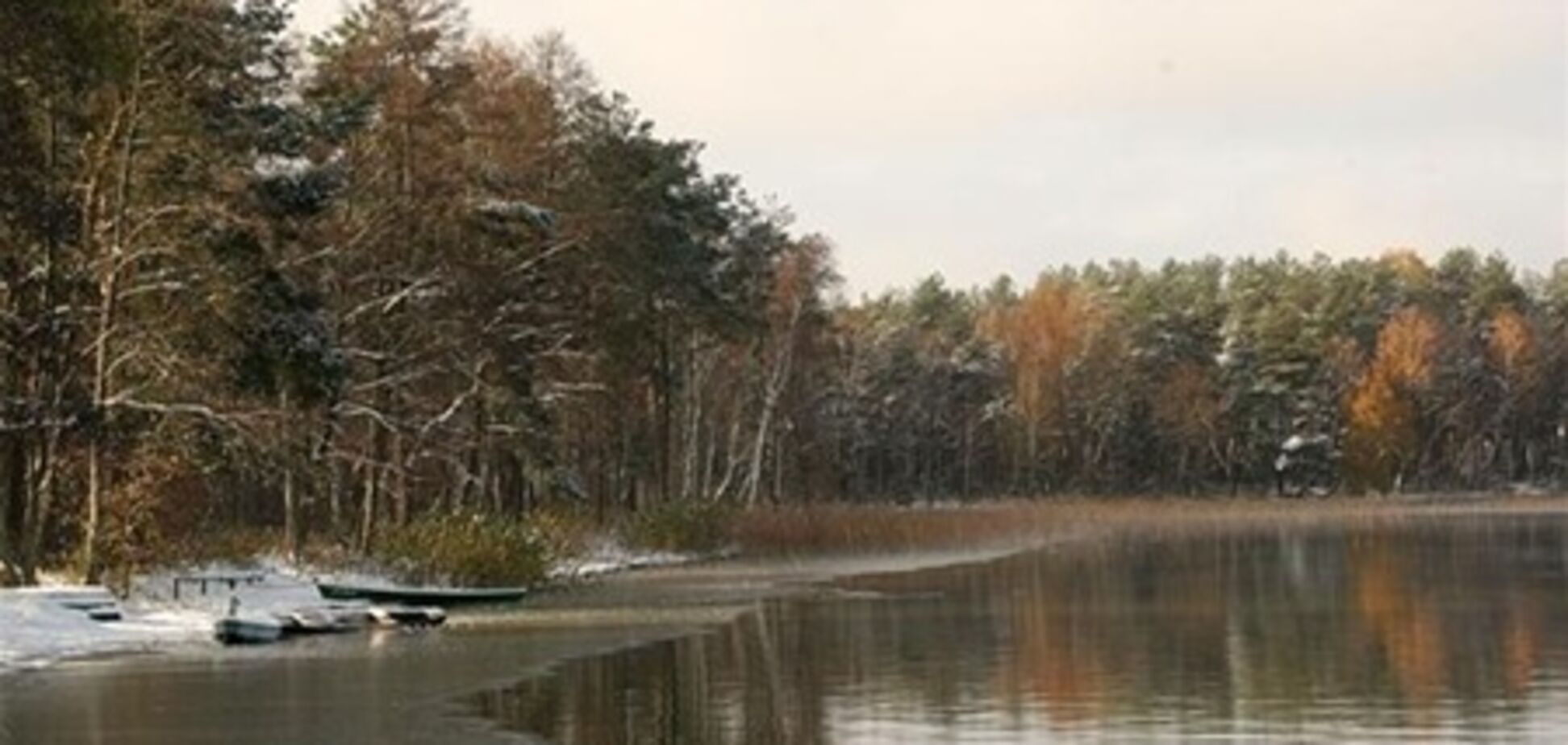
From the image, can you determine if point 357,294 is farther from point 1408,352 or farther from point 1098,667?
point 1408,352

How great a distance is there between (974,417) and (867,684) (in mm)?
118133

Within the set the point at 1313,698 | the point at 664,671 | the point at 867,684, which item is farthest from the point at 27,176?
the point at 1313,698

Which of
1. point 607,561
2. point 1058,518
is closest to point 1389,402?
point 1058,518

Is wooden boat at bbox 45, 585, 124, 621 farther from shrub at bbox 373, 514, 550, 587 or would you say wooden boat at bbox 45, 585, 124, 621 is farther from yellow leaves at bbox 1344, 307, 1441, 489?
yellow leaves at bbox 1344, 307, 1441, 489

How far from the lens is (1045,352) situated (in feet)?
484

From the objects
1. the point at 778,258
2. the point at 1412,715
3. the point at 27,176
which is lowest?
the point at 1412,715

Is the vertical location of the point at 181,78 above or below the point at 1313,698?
above

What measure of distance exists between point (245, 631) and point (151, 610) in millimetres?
3923

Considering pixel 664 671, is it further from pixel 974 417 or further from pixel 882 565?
pixel 974 417

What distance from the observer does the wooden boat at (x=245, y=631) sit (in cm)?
3569

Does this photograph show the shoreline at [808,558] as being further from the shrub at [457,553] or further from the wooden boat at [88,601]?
the shrub at [457,553]

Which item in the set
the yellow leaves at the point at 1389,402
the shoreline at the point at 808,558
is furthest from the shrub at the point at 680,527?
the yellow leaves at the point at 1389,402

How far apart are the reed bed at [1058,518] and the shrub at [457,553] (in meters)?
23.7

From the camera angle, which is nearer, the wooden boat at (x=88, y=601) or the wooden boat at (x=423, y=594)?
the wooden boat at (x=88, y=601)
